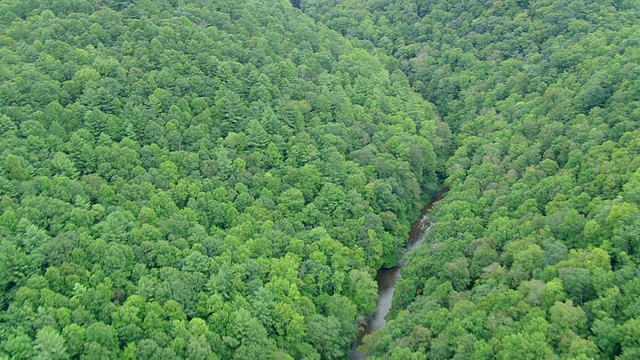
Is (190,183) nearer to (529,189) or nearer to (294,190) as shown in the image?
(294,190)

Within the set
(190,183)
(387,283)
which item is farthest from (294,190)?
(387,283)

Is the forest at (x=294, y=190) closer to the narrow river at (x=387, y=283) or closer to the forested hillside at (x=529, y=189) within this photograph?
the forested hillside at (x=529, y=189)

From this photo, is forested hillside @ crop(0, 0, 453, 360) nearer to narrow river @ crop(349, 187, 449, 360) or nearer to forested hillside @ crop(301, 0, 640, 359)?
narrow river @ crop(349, 187, 449, 360)

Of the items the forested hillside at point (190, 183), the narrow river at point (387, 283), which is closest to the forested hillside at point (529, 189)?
the narrow river at point (387, 283)

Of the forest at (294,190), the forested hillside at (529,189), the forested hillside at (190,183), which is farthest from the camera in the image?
the forested hillside at (190,183)

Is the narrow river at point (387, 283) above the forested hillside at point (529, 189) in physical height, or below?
below

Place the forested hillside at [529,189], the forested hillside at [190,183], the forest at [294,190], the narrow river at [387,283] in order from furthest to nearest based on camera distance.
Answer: the narrow river at [387,283], the forested hillside at [190,183], the forest at [294,190], the forested hillside at [529,189]
